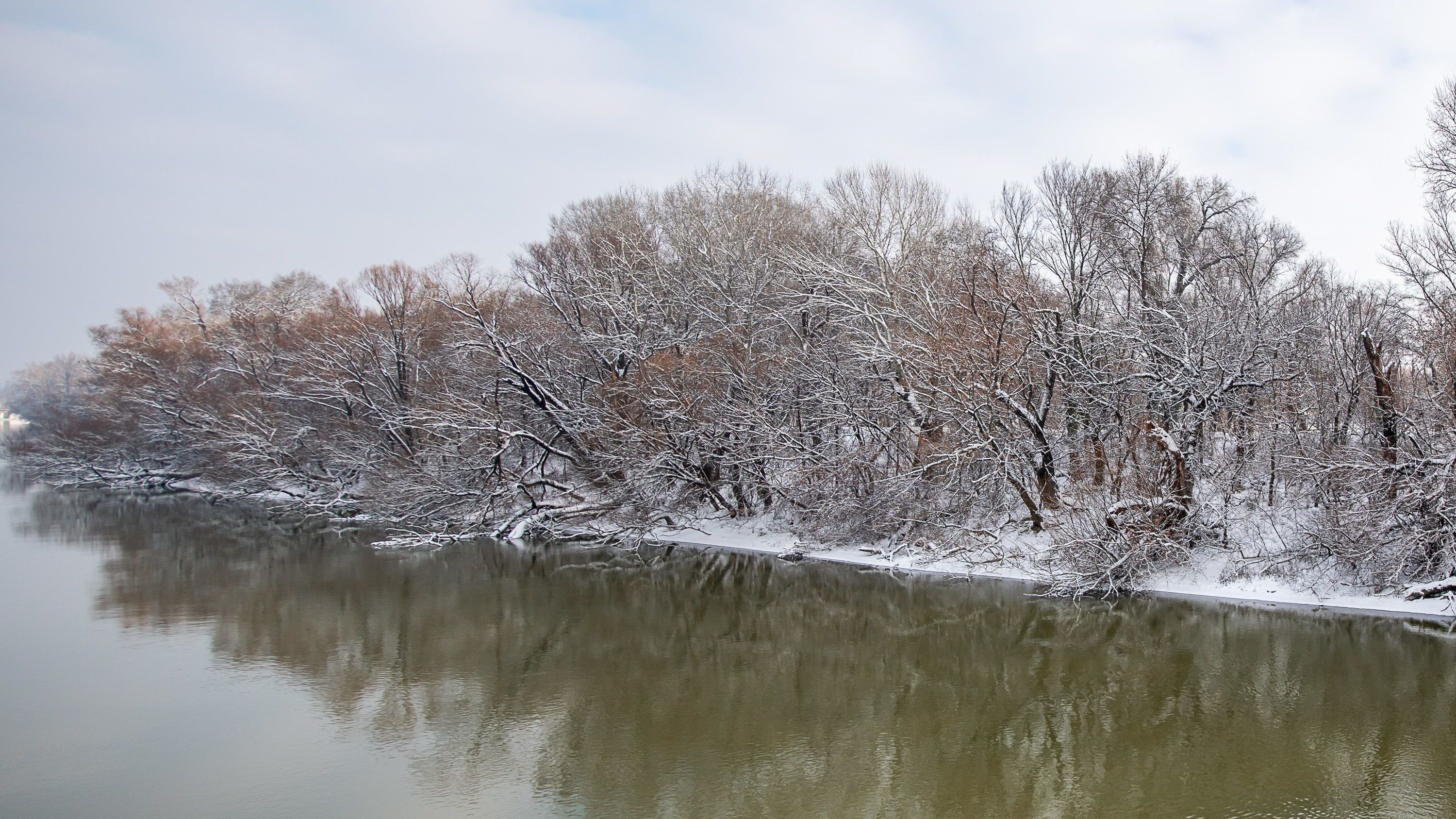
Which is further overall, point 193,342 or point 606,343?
point 193,342

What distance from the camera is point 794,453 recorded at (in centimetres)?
2350

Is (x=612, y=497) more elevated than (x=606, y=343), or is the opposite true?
(x=606, y=343)

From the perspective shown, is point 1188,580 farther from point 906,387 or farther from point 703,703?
point 703,703

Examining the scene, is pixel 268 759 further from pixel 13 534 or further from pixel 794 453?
pixel 13 534

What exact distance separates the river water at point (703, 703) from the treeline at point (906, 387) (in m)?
2.58

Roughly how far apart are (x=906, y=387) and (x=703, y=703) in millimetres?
12826

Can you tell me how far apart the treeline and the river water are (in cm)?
258

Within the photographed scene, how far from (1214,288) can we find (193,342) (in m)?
42.6

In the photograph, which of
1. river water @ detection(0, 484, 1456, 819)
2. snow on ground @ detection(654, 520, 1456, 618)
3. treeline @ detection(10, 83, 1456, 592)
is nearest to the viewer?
river water @ detection(0, 484, 1456, 819)

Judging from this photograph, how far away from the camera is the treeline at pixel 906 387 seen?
17.5 metres

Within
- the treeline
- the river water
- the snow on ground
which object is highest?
the treeline

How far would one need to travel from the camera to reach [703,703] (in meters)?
11.2

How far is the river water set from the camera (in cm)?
848

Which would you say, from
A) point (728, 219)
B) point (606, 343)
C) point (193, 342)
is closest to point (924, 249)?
point (728, 219)
